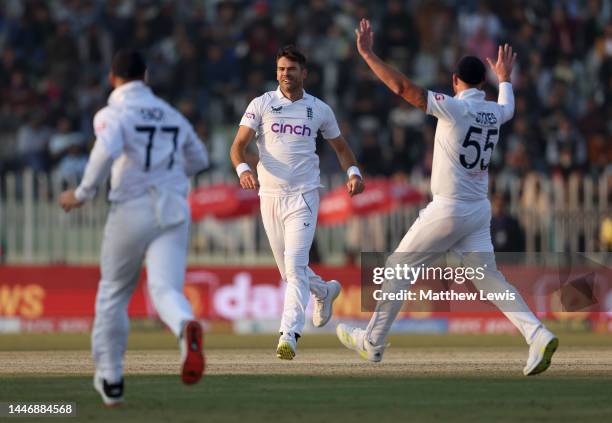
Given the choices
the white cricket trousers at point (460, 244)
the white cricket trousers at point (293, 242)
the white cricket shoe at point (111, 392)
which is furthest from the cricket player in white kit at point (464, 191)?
the white cricket shoe at point (111, 392)

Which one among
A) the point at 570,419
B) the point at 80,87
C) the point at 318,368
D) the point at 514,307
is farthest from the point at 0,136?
the point at 570,419

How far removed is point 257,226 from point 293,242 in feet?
31.6

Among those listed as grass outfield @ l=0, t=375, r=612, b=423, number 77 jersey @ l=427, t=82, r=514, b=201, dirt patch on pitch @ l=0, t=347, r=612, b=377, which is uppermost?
number 77 jersey @ l=427, t=82, r=514, b=201

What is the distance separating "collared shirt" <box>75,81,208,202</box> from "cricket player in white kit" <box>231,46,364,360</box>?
3447 mm

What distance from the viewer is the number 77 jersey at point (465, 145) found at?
12445 millimetres

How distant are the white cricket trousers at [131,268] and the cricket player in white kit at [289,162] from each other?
355 centimetres

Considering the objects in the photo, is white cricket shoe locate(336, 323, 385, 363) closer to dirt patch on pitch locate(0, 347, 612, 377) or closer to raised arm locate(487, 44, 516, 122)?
dirt patch on pitch locate(0, 347, 612, 377)

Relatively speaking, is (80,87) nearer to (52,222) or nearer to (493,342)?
(52,222)

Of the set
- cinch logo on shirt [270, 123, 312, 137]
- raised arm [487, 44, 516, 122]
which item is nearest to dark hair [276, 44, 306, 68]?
cinch logo on shirt [270, 123, 312, 137]

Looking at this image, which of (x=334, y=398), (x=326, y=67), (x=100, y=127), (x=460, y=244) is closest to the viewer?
(x=100, y=127)

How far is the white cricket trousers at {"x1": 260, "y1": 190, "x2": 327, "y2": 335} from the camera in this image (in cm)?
1349

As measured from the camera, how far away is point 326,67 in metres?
Result: 26.0

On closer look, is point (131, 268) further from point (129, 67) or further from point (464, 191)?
point (464, 191)

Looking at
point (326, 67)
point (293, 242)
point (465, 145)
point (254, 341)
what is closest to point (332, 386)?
point (293, 242)
